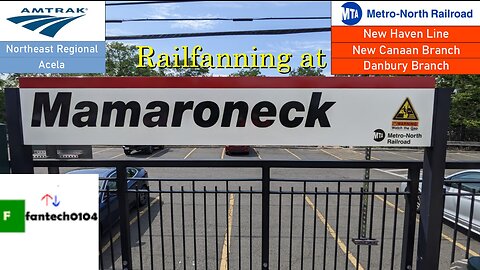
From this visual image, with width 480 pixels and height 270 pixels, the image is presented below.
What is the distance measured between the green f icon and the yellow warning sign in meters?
2.88

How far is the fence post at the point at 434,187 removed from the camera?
201 cm

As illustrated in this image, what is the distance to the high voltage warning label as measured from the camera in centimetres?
204

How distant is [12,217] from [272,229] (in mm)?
4151

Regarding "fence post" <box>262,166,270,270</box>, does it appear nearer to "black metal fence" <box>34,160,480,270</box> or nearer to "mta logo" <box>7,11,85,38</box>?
"black metal fence" <box>34,160,480,270</box>

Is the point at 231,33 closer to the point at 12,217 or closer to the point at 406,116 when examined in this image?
the point at 406,116

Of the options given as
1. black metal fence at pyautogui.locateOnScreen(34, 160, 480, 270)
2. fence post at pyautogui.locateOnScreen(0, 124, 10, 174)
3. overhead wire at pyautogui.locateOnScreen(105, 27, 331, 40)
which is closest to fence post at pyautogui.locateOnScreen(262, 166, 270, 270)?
black metal fence at pyautogui.locateOnScreen(34, 160, 480, 270)

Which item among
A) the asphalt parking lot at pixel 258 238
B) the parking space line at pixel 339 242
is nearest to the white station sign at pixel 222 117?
the asphalt parking lot at pixel 258 238

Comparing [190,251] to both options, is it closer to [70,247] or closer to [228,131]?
[70,247]

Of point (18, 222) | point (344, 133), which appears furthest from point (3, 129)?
point (344, 133)

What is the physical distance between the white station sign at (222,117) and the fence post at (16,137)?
0.15ft

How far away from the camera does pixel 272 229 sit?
527 centimetres

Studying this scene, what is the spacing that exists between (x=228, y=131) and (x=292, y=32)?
601cm

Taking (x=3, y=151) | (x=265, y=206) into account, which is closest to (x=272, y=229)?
(x=265, y=206)

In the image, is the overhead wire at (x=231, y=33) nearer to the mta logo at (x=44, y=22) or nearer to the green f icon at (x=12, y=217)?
the mta logo at (x=44, y=22)
